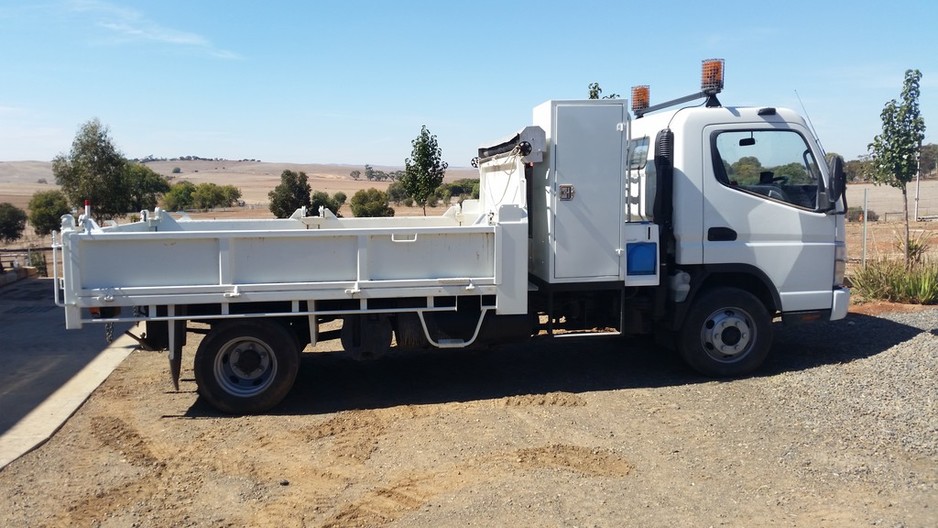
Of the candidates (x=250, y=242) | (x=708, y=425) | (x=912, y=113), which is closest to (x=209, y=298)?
(x=250, y=242)

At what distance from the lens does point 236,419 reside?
285 inches

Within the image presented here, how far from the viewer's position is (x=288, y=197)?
3244 centimetres

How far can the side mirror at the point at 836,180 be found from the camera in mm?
7852

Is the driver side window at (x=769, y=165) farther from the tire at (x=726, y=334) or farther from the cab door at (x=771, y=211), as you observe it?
the tire at (x=726, y=334)

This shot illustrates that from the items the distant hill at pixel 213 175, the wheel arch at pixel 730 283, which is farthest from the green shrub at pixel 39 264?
the distant hill at pixel 213 175

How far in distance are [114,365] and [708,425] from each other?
6959mm

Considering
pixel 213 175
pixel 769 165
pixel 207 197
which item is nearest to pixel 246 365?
pixel 769 165

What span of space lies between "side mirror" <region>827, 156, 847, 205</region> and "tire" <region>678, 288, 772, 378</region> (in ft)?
4.27

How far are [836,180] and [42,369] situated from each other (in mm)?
9260

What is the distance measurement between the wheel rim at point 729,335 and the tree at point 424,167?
53.5 feet

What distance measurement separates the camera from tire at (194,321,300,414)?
285 inches

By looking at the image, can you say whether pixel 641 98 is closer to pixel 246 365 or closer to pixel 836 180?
pixel 836 180

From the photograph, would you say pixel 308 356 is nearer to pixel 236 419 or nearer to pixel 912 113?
pixel 236 419

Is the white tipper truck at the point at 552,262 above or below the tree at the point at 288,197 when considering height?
below
